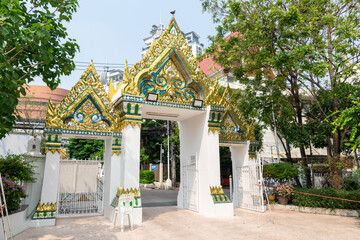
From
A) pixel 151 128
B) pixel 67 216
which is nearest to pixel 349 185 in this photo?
pixel 67 216

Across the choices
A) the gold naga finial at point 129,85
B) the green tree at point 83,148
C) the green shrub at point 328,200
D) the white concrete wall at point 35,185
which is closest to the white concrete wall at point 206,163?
the gold naga finial at point 129,85

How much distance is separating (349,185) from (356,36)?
19.4ft

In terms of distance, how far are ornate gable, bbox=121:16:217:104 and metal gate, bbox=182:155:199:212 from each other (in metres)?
2.55

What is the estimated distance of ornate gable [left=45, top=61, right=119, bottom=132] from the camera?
749 centimetres

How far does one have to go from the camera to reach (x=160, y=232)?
622 cm

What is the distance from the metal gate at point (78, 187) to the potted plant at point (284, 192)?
6.92 m

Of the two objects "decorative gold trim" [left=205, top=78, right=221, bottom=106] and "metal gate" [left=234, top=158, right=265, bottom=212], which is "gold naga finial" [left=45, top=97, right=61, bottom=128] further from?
"metal gate" [left=234, top=158, right=265, bottom=212]

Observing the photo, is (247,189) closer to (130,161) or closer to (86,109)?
(130,161)

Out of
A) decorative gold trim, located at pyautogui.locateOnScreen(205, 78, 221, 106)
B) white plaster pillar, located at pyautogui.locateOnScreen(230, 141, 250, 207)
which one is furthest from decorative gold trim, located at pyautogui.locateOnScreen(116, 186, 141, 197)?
white plaster pillar, located at pyautogui.locateOnScreen(230, 141, 250, 207)

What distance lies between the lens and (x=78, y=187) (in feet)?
28.4

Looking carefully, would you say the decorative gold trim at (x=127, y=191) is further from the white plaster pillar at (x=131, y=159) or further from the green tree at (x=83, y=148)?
the green tree at (x=83, y=148)

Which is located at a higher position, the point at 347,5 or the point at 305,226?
the point at 347,5

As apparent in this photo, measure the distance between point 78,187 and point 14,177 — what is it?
2.63 meters

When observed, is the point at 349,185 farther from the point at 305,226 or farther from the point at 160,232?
the point at 160,232
